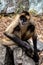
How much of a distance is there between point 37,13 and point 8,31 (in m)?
3.77

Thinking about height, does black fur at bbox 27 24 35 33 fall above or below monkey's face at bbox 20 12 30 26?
below

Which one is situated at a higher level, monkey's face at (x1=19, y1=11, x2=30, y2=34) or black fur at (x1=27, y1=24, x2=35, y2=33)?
monkey's face at (x1=19, y1=11, x2=30, y2=34)

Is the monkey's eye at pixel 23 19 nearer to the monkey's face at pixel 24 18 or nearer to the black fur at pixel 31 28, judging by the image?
the monkey's face at pixel 24 18

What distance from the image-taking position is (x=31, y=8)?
9.08 m

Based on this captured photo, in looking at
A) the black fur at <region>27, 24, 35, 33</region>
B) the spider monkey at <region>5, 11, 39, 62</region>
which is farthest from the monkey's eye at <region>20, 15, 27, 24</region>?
the black fur at <region>27, 24, 35, 33</region>

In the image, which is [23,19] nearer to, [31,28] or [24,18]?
[24,18]

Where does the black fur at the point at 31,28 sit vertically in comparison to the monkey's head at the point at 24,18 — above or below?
below

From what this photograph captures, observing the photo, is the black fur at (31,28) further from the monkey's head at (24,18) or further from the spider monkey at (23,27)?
the monkey's head at (24,18)

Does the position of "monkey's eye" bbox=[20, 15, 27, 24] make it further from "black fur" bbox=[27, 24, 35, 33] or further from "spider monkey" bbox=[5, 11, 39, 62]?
"black fur" bbox=[27, 24, 35, 33]

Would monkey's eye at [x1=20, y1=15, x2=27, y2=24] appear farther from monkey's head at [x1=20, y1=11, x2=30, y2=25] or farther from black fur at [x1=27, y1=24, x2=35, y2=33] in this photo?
black fur at [x1=27, y1=24, x2=35, y2=33]

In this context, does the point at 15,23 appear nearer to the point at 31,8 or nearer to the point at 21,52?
the point at 21,52

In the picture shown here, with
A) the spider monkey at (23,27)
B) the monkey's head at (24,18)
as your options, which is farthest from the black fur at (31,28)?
the monkey's head at (24,18)

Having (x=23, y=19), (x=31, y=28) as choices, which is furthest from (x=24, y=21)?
(x=31, y=28)

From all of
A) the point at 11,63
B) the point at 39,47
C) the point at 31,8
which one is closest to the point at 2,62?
the point at 11,63
